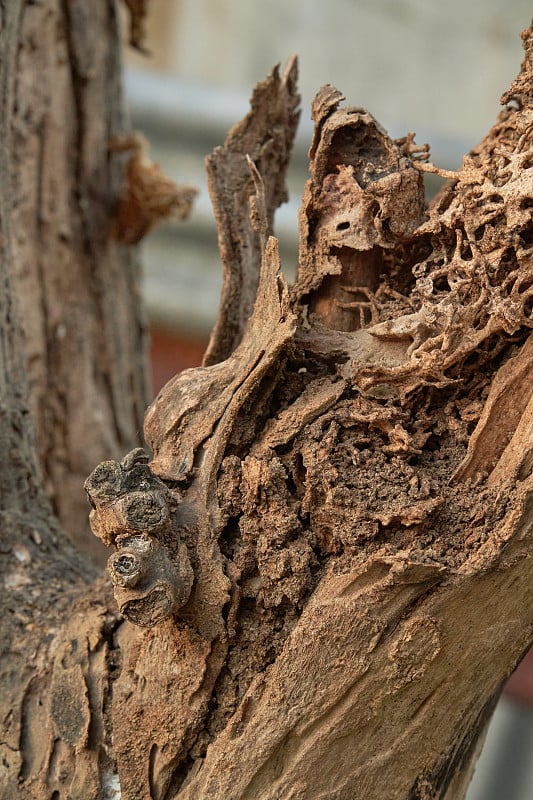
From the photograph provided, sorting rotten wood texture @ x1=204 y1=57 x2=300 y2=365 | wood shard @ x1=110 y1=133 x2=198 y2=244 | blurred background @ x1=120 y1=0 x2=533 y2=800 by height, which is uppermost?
blurred background @ x1=120 y1=0 x2=533 y2=800

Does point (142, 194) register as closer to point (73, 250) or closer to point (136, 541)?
point (73, 250)

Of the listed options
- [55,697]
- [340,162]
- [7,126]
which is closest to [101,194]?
[7,126]

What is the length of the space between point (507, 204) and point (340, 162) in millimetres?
138

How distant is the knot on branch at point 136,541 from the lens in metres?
0.52

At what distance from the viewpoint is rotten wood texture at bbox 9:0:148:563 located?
3.41ft

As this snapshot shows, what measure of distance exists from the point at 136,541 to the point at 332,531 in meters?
0.12

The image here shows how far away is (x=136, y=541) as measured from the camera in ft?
1.72

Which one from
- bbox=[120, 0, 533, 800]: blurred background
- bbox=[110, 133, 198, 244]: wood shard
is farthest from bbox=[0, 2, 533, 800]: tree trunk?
bbox=[120, 0, 533, 800]: blurred background

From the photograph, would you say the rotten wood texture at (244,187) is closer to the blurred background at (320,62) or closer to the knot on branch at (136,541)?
the knot on branch at (136,541)

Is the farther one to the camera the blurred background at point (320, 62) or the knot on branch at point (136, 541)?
the blurred background at point (320, 62)

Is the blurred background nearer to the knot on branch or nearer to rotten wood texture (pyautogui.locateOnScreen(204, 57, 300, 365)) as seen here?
rotten wood texture (pyautogui.locateOnScreen(204, 57, 300, 365))

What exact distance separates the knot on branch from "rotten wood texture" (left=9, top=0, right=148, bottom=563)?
0.53m

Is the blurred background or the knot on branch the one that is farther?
the blurred background

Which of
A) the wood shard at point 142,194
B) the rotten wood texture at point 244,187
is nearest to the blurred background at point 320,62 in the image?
the wood shard at point 142,194
